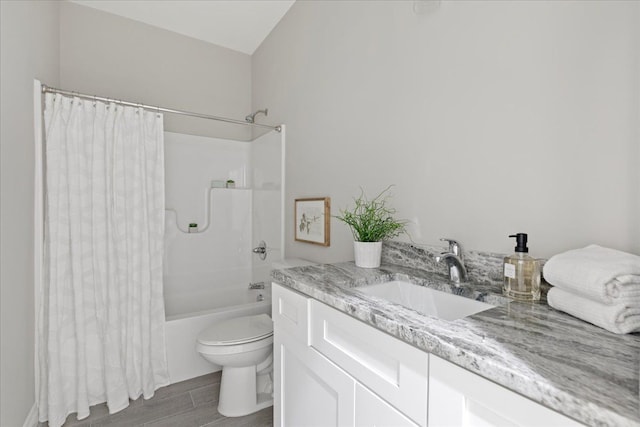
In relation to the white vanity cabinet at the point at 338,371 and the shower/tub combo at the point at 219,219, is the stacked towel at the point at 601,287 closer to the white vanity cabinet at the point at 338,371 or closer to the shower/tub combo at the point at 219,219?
the white vanity cabinet at the point at 338,371

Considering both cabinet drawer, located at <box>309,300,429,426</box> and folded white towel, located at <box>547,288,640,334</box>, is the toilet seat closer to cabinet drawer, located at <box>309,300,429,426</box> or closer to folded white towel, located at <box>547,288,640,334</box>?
cabinet drawer, located at <box>309,300,429,426</box>

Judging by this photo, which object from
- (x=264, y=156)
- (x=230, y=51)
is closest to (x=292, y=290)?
(x=264, y=156)

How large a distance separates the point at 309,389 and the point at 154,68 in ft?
9.35

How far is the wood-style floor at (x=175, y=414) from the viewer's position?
1596mm

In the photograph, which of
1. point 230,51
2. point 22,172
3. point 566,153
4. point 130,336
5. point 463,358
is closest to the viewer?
point 463,358

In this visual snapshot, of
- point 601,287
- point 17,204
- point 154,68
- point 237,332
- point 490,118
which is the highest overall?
point 154,68

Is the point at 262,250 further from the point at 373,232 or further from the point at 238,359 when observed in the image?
the point at 373,232

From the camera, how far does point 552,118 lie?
0.90 m

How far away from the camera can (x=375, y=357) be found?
77 centimetres

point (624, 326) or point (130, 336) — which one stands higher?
point (624, 326)

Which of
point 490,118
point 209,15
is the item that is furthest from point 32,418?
point 209,15

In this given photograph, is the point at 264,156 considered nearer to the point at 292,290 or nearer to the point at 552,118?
the point at 292,290

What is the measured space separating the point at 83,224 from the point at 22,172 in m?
0.37

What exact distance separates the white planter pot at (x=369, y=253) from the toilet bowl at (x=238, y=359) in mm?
809
